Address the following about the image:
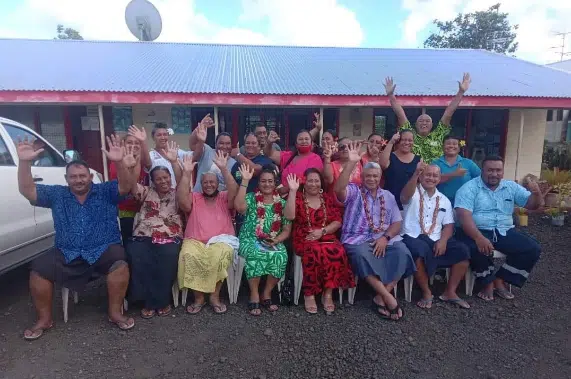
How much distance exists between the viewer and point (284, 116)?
8734 millimetres

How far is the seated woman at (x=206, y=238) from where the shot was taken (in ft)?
11.0

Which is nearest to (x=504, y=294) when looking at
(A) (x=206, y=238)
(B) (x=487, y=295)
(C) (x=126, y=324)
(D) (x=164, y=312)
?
(B) (x=487, y=295)

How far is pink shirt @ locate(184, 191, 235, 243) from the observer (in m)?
3.56

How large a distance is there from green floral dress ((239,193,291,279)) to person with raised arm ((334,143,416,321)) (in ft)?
1.97

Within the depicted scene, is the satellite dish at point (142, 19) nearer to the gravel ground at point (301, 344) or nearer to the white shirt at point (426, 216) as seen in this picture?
the gravel ground at point (301, 344)

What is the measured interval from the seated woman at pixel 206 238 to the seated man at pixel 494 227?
7.34 feet

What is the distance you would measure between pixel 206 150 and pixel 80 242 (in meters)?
1.61

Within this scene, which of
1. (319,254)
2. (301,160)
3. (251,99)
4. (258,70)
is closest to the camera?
(319,254)

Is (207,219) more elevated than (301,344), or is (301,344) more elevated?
(207,219)

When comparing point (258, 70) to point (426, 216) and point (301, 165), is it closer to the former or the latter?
point (301, 165)

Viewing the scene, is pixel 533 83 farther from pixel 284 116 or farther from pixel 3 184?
pixel 3 184

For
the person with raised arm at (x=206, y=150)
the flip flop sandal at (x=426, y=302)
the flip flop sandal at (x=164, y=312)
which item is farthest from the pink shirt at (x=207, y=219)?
the flip flop sandal at (x=426, y=302)

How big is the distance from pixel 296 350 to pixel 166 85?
5813 millimetres

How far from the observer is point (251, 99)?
7.05 metres
